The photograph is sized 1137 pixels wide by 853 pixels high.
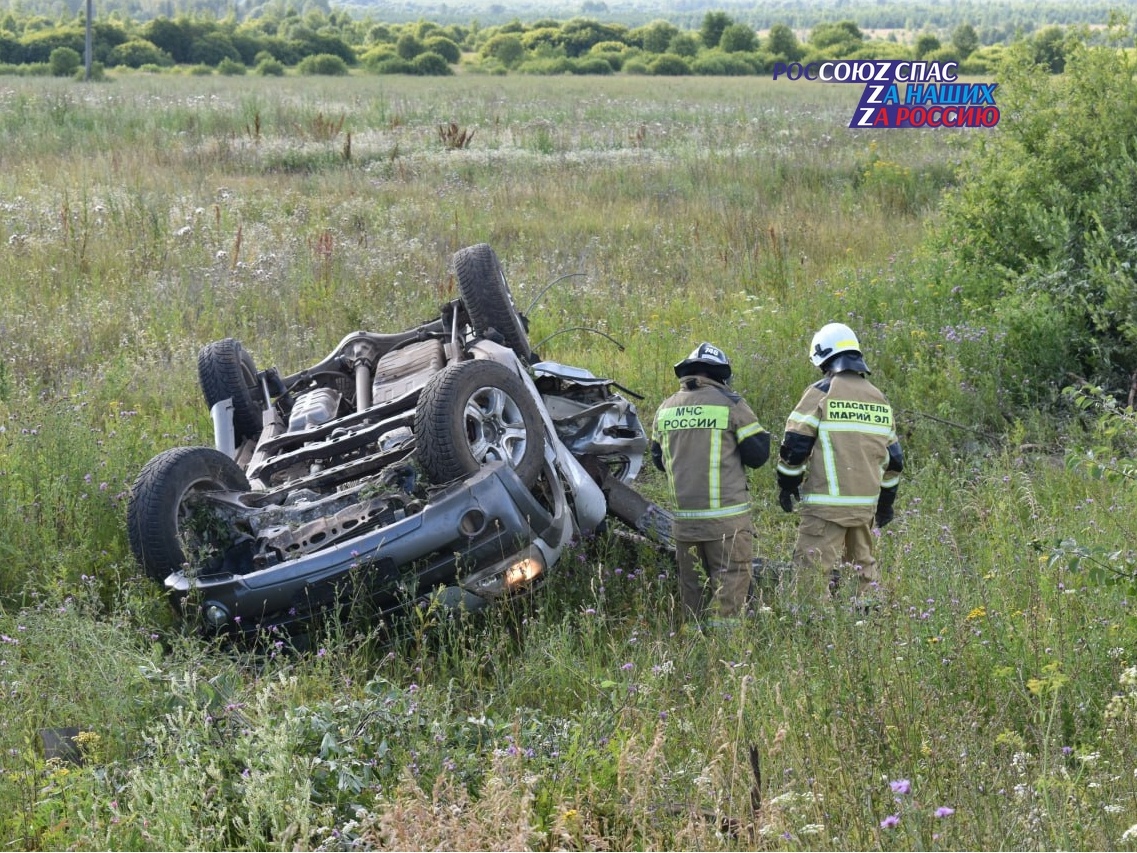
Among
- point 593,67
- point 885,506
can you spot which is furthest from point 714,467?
point 593,67

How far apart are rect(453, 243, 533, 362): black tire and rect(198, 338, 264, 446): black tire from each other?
4.68ft

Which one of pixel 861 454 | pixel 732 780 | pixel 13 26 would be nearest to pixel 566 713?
pixel 732 780

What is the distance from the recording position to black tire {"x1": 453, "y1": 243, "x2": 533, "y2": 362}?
23.5 feet

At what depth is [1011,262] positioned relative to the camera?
10.0 metres

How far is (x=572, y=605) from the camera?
20.6ft

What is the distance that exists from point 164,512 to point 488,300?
245 centimetres

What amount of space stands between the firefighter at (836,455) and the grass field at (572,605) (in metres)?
0.31

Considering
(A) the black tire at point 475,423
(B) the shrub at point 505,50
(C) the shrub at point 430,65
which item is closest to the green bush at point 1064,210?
(A) the black tire at point 475,423

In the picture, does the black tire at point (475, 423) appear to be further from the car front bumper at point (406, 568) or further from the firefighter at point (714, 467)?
the firefighter at point (714, 467)

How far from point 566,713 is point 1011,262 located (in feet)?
22.2

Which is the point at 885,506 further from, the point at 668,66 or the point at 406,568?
the point at 668,66

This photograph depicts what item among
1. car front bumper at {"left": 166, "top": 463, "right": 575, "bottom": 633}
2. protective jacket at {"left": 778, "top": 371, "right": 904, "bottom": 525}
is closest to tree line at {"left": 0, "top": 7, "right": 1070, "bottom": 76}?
protective jacket at {"left": 778, "top": 371, "right": 904, "bottom": 525}

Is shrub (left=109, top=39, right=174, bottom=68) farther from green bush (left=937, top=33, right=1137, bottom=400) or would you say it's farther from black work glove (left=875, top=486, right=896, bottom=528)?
black work glove (left=875, top=486, right=896, bottom=528)

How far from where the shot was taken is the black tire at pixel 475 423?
18.0 ft
